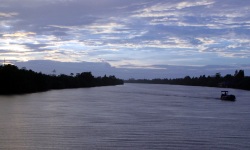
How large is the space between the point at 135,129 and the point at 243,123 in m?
6.72

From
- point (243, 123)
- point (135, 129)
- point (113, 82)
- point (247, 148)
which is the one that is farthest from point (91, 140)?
point (113, 82)

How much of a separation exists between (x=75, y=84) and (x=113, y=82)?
5225cm

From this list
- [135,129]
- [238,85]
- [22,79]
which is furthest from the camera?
[238,85]

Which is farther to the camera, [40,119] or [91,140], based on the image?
[40,119]

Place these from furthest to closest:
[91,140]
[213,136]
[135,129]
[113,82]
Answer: [113,82], [135,129], [213,136], [91,140]

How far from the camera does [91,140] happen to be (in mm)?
14875

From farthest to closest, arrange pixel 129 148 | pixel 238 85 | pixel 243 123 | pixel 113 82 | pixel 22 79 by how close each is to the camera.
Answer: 1. pixel 113 82
2. pixel 238 85
3. pixel 22 79
4. pixel 243 123
5. pixel 129 148

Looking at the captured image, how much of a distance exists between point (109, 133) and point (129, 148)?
2.95 metres

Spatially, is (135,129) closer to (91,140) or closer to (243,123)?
(91,140)

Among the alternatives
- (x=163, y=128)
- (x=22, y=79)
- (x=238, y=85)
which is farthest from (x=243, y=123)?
(x=238, y=85)

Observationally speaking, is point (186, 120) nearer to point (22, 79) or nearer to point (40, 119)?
point (40, 119)

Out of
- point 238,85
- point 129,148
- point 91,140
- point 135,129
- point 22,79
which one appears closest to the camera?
point 129,148

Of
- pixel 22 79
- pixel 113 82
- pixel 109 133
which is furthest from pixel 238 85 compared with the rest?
pixel 109 133

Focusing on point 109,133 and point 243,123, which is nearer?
point 109,133
